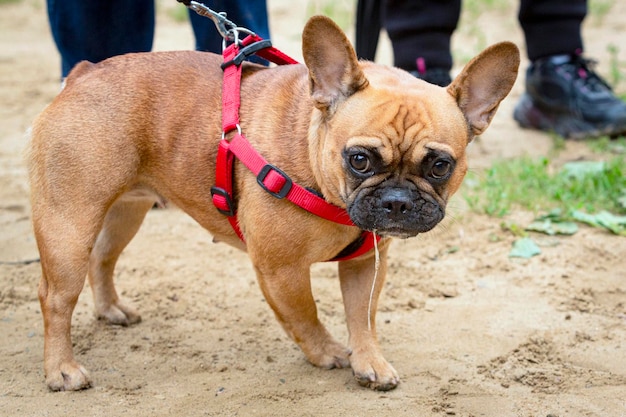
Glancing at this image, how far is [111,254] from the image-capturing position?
13.6ft

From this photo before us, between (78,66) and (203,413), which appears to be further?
(78,66)

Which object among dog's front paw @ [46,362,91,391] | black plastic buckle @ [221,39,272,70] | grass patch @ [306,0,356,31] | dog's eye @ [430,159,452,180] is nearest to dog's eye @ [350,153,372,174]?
dog's eye @ [430,159,452,180]

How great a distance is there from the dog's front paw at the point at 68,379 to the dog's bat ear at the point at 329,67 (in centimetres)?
150

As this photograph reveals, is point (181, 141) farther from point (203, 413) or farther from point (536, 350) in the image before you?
Result: point (536, 350)

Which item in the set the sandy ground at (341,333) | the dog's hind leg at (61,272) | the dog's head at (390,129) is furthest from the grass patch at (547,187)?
the dog's hind leg at (61,272)

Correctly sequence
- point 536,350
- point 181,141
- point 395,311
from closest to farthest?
point 181,141 < point 536,350 < point 395,311

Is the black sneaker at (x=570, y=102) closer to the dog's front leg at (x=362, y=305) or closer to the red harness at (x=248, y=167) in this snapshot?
the dog's front leg at (x=362, y=305)

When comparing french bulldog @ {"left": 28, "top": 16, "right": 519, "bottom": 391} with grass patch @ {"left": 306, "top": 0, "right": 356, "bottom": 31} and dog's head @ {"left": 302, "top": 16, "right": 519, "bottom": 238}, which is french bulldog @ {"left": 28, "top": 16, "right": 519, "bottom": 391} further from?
grass patch @ {"left": 306, "top": 0, "right": 356, "bottom": 31}

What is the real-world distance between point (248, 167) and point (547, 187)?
295cm

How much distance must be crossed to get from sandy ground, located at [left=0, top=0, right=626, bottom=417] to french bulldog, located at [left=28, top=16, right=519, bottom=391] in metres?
0.21

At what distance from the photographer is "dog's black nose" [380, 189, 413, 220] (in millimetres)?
3061

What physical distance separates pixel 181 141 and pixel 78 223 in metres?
0.53

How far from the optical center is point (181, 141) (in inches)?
141

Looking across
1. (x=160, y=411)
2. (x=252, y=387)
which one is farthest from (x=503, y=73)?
(x=160, y=411)
